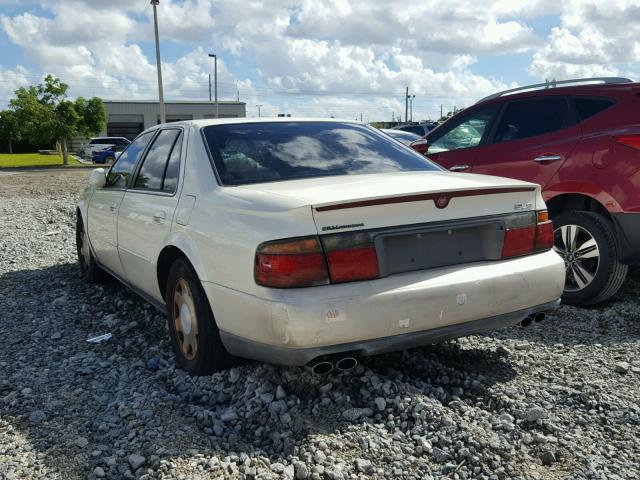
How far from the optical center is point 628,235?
489 centimetres

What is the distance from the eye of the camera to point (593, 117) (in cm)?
536

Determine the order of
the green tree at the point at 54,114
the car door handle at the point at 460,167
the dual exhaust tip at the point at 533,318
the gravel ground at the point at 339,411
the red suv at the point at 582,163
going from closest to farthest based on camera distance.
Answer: the gravel ground at the point at 339,411 → the dual exhaust tip at the point at 533,318 → the red suv at the point at 582,163 → the car door handle at the point at 460,167 → the green tree at the point at 54,114

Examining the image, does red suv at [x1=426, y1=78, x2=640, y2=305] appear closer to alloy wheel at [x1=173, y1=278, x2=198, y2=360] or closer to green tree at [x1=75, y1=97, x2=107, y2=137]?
alloy wheel at [x1=173, y1=278, x2=198, y2=360]

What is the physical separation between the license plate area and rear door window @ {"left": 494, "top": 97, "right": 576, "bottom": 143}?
8.41ft

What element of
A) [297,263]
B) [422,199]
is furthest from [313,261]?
[422,199]

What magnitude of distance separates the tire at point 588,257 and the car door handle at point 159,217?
3224 millimetres

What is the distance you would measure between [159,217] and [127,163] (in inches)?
55.5

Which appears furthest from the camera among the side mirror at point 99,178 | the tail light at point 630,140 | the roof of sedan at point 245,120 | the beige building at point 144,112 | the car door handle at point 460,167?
the beige building at point 144,112

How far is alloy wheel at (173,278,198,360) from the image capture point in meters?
3.74

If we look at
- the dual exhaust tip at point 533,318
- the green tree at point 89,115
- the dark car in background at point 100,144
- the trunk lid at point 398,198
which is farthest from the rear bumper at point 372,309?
the dark car in background at point 100,144

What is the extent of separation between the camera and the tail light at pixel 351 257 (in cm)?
304

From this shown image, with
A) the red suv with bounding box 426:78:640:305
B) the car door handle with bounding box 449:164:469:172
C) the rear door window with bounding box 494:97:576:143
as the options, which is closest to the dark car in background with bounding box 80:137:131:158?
the car door handle with bounding box 449:164:469:172

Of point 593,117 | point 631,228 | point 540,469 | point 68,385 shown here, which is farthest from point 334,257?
point 593,117

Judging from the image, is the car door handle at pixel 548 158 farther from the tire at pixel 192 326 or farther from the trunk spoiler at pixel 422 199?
the tire at pixel 192 326
